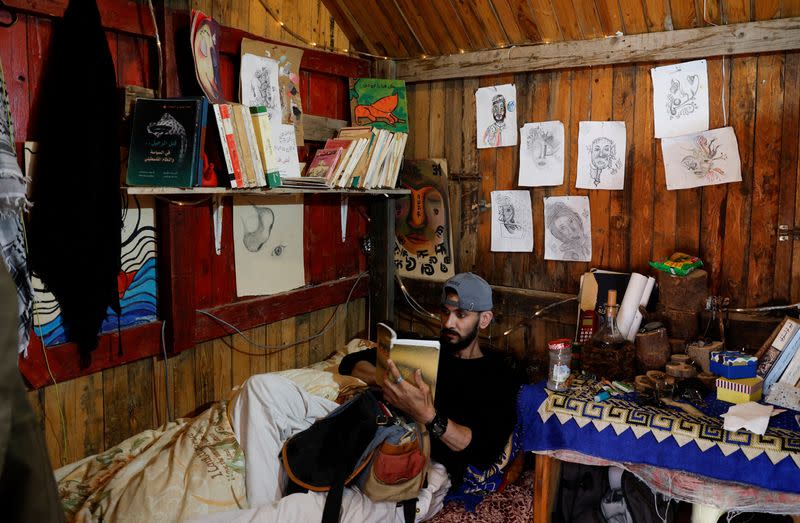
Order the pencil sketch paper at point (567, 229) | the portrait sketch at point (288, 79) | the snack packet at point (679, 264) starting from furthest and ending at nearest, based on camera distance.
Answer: the pencil sketch paper at point (567, 229) → the portrait sketch at point (288, 79) → the snack packet at point (679, 264)

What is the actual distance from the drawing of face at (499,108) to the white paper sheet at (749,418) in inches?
62.6

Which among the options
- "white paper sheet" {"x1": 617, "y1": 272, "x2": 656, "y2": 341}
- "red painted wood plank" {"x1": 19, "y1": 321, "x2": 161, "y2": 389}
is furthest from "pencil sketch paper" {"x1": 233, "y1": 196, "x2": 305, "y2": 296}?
"white paper sheet" {"x1": 617, "y1": 272, "x2": 656, "y2": 341}

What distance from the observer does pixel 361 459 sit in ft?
6.53

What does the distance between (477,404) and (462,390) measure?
0.38 feet

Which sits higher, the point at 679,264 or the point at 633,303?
the point at 679,264

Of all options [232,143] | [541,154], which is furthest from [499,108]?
[232,143]

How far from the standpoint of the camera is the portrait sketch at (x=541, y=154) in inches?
111

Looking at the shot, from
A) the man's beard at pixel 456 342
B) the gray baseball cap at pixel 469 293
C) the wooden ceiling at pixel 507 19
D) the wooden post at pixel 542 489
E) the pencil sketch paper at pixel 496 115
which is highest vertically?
the wooden ceiling at pixel 507 19

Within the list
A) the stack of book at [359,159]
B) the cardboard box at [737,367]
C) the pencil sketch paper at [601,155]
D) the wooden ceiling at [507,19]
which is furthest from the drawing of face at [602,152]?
the cardboard box at [737,367]

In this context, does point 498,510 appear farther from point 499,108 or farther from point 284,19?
point 284,19

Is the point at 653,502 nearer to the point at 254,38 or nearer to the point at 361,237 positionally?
the point at 361,237

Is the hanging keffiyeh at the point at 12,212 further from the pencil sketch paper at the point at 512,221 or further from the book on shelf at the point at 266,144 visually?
the pencil sketch paper at the point at 512,221

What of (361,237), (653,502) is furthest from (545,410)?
(361,237)

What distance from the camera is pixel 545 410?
2.19 metres
